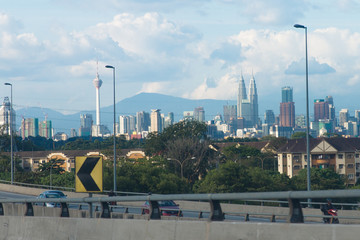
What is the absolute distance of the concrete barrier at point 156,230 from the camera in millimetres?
7340

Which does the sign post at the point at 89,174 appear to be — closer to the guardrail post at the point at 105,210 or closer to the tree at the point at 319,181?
the guardrail post at the point at 105,210

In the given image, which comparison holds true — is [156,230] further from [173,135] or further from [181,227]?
[173,135]

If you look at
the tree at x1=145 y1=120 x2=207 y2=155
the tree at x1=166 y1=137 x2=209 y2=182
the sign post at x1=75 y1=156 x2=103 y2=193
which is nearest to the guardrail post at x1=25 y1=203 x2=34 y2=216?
the sign post at x1=75 y1=156 x2=103 y2=193

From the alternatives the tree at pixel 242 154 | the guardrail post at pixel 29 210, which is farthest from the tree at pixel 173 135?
the guardrail post at pixel 29 210

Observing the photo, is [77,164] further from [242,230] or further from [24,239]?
[242,230]

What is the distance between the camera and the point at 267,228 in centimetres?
792

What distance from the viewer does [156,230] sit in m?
10.0

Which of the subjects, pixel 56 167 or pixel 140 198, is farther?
pixel 56 167

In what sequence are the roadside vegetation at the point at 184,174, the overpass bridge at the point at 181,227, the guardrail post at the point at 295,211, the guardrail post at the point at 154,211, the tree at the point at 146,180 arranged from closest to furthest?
the overpass bridge at the point at 181,227, the guardrail post at the point at 295,211, the guardrail post at the point at 154,211, the tree at the point at 146,180, the roadside vegetation at the point at 184,174

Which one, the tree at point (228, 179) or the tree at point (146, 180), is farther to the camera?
the tree at point (228, 179)

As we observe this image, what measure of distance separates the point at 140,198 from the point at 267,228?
3392 millimetres

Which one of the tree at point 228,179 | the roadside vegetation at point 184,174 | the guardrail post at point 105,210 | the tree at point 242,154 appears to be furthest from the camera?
the tree at point 242,154

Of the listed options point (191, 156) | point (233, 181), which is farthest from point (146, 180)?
point (191, 156)

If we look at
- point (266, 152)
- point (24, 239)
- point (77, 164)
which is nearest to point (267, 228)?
point (77, 164)
